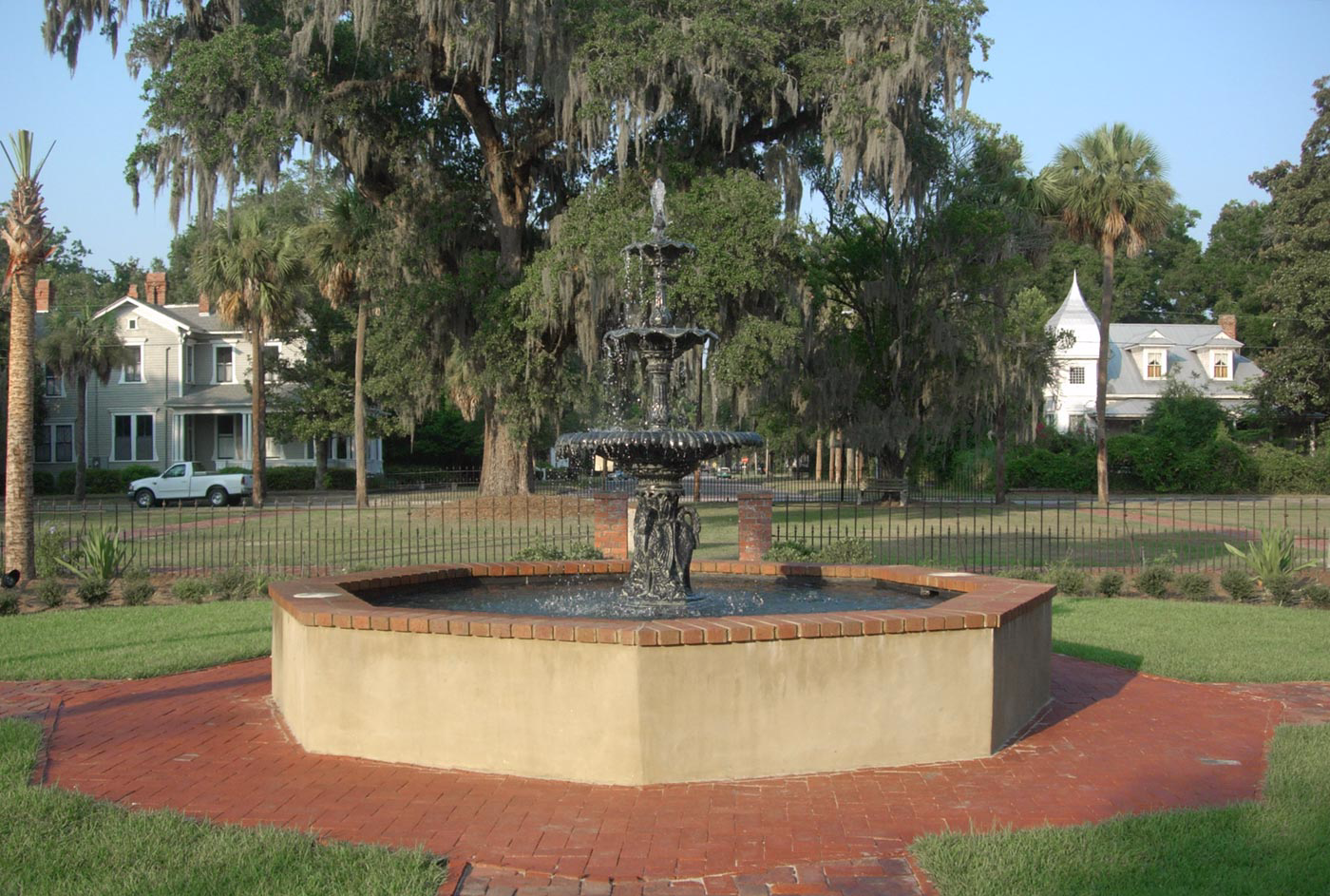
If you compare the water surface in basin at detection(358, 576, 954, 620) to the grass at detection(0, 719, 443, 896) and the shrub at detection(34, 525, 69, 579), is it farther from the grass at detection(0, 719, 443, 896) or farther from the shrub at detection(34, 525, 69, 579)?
the shrub at detection(34, 525, 69, 579)

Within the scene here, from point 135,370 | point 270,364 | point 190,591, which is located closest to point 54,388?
point 135,370

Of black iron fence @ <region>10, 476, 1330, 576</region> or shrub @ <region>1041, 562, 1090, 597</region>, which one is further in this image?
black iron fence @ <region>10, 476, 1330, 576</region>

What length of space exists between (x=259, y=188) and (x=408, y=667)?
18.3 m

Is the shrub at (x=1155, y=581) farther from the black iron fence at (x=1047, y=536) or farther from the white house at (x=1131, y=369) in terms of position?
the white house at (x=1131, y=369)

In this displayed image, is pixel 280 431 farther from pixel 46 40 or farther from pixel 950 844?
pixel 950 844

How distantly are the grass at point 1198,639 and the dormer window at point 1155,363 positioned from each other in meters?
44.0

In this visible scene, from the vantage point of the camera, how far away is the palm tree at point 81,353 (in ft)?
124

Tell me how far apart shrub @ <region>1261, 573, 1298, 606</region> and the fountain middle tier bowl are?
8.82 meters

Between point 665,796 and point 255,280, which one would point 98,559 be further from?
point 255,280

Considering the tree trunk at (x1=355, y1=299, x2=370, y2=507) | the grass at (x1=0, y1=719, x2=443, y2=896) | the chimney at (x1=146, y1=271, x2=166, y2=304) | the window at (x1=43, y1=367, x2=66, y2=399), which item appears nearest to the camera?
the grass at (x1=0, y1=719, x2=443, y2=896)

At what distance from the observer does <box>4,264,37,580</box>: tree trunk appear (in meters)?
14.0

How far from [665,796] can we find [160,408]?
44911 mm

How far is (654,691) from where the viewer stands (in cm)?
557

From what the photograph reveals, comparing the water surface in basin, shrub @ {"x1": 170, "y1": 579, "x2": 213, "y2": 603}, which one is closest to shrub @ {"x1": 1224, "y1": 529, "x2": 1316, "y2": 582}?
the water surface in basin
